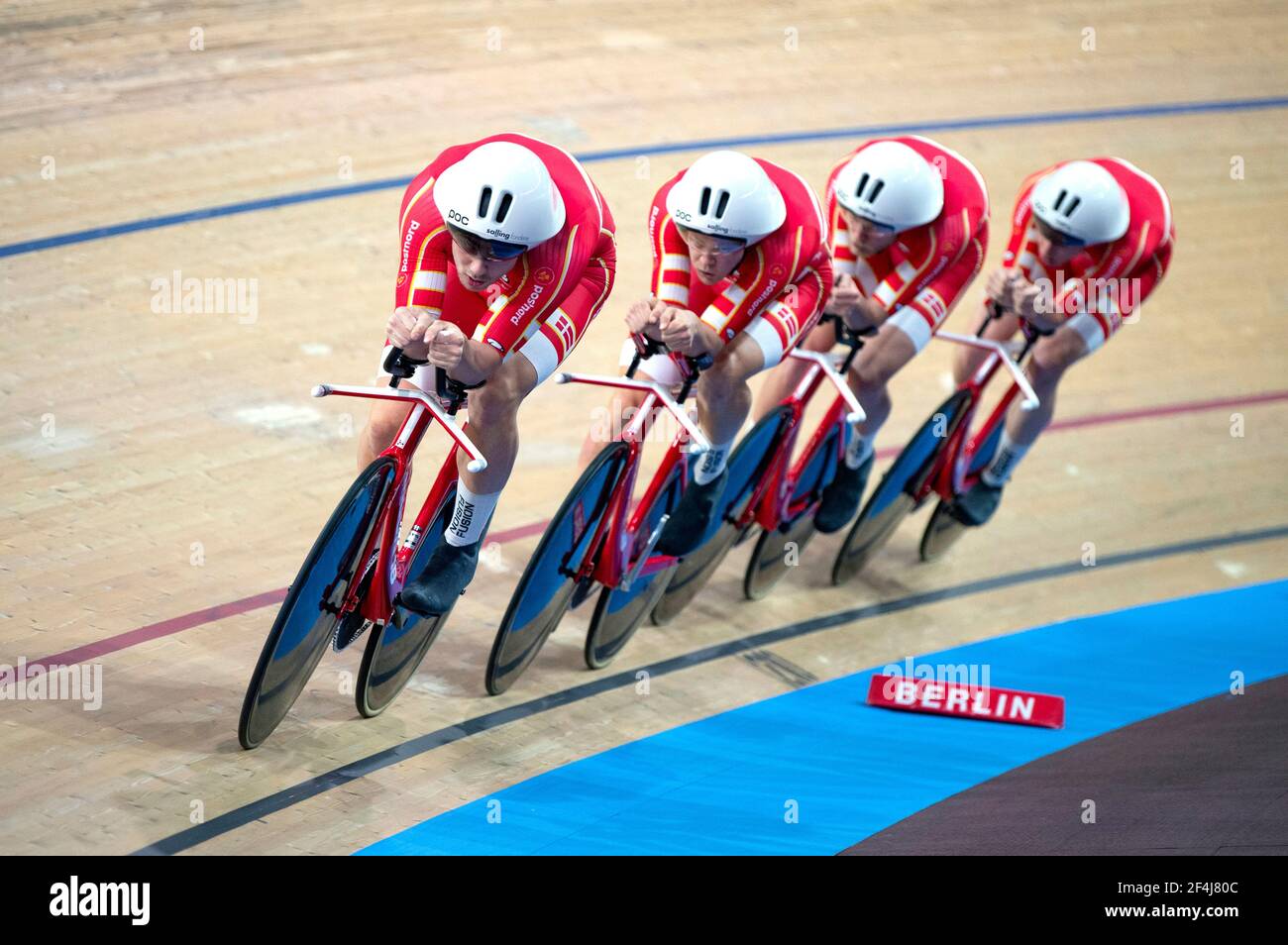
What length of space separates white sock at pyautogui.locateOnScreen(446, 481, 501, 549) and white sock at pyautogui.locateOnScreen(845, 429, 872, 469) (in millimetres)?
1593

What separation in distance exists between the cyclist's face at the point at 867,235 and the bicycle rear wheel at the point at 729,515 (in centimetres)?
54

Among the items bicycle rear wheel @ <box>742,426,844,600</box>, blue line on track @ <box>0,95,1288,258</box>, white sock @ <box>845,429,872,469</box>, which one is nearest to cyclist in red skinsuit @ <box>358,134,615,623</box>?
bicycle rear wheel @ <box>742,426,844,600</box>

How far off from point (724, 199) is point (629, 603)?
1135mm

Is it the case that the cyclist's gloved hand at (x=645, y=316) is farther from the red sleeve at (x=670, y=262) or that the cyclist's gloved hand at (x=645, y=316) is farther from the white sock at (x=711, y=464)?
the white sock at (x=711, y=464)

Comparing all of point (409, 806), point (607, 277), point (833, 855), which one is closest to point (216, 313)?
point (607, 277)

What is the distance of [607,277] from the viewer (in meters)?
3.88

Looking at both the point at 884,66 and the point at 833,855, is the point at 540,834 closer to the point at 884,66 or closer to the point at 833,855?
the point at 833,855

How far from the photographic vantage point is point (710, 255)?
156 inches

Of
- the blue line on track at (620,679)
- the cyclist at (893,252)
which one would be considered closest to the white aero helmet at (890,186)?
the cyclist at (893,252)

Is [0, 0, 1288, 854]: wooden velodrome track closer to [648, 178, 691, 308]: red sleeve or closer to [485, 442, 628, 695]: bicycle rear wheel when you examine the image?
[485, 442, 628, 695]: bicycle rear wheel

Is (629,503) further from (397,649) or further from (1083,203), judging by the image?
(1083,203)
